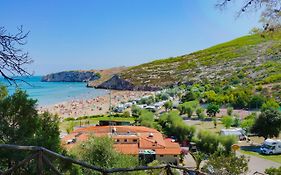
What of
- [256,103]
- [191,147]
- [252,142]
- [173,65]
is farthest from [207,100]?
[173,65]

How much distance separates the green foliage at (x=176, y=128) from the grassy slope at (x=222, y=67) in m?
47.6

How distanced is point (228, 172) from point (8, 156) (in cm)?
1351

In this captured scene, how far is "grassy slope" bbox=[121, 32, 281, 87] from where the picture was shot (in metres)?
96.7

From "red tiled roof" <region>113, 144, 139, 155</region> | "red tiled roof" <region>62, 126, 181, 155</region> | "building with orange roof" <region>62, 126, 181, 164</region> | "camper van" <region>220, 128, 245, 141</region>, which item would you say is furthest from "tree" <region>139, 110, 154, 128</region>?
"red tiled roof" <region>113, 144, 139, 155</region>

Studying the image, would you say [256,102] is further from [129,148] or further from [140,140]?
[129,148]

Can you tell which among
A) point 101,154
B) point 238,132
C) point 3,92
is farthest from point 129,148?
point 3,92

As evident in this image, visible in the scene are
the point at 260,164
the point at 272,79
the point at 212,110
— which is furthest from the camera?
the point at 272,79

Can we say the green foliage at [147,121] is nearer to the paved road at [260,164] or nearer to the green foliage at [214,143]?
the green foliage at [214,143]

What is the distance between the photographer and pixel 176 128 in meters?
34.7

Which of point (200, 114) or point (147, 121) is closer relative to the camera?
point (147, 121)

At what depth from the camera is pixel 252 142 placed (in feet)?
111

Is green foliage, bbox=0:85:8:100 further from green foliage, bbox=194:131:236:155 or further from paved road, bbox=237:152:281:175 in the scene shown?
green foliage, bbox=194:131:236:155

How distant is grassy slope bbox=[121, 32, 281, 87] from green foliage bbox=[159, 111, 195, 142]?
1873 inches

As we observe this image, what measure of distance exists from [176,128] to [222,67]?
8282 cm
